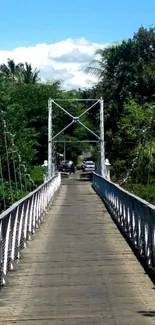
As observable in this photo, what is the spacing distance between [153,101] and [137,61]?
3397 mm

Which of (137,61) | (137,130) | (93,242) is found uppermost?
(137,61)

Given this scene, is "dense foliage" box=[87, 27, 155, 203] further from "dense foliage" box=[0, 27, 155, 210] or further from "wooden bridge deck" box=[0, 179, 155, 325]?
"wooden bridge deck" box=[0, 179, 155, 325]

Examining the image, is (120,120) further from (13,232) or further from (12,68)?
(13,232)

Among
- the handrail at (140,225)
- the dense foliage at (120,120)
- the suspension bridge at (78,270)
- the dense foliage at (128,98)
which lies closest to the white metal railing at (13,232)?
the suspension bridge at (78,270)

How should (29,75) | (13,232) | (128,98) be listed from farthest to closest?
(29,75) < (128,98) < (13,232)

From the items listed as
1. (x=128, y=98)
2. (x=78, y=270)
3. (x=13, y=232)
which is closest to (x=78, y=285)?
(x=78, y=270)

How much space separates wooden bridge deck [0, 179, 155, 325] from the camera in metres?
9.26

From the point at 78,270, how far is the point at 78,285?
1.73m

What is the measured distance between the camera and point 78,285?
1158 cm

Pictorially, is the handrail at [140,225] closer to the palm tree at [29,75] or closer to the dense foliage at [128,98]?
the dense foliage at [128,98]

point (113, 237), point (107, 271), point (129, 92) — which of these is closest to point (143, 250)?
point (107, 271)

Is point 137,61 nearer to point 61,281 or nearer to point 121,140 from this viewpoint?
point 121,140

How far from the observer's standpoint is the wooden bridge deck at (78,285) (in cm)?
926

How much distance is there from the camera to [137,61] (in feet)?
201
